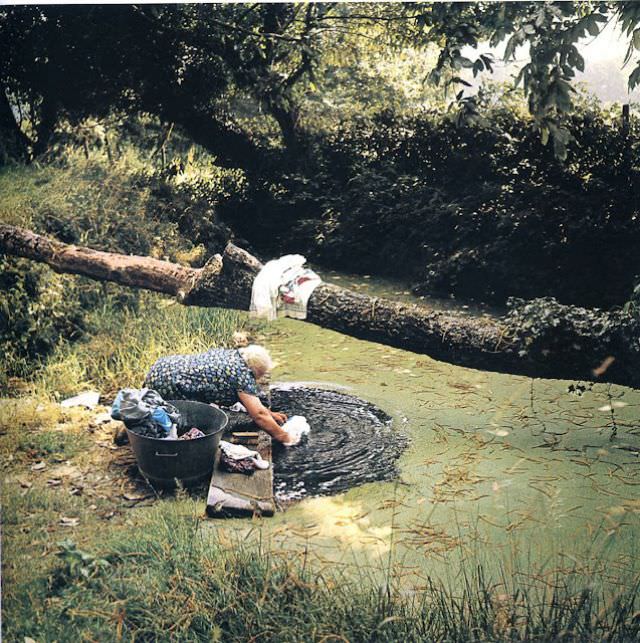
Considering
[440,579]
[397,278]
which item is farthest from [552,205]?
[440,579]

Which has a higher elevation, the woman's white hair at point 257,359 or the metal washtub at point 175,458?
the woman's white hair at point 257,359

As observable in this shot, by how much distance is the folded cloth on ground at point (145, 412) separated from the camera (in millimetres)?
3035

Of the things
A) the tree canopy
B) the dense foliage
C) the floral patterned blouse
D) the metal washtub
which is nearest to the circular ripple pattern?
the floral patterned blouse

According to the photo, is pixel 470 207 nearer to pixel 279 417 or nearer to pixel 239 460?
pixel 279 417

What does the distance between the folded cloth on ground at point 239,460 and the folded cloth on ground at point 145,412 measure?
223 mm

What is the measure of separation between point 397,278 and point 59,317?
1351 mm

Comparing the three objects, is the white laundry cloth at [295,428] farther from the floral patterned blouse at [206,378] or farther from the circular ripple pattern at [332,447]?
the floral patterned blouse at [206,378]

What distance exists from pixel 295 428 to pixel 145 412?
0.56m

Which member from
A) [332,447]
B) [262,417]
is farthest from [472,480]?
[262,417]

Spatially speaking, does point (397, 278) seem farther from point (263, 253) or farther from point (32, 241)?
point (32, 241)

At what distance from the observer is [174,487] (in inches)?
117

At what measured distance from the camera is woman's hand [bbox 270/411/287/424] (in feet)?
10.1

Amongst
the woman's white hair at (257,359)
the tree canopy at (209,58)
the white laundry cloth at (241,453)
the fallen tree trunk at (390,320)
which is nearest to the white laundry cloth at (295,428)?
the white laundry cloth at (241,453)

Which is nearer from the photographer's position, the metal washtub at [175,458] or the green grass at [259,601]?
the green grass at [259,601]
